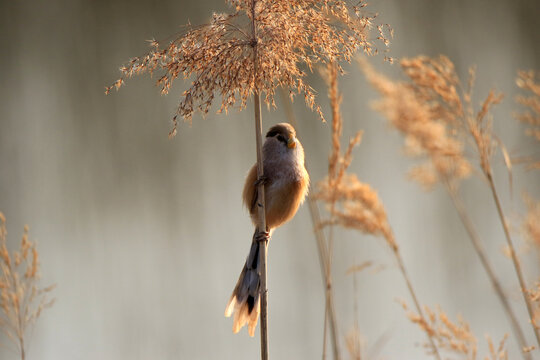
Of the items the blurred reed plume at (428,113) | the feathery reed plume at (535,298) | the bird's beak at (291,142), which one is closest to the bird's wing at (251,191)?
the bird's beak at (291,142)

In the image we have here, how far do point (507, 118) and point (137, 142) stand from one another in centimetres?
227

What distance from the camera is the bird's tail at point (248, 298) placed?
152cm

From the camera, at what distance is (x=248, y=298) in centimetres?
158

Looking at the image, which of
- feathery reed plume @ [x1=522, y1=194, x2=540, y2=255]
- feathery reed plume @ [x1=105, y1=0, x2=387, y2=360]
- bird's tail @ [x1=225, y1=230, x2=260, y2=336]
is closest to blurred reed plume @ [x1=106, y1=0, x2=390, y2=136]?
feathery reed plume @ [x1=105, y1=0, x2=387, y2=360]

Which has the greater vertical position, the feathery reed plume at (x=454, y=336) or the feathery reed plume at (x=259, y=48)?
the feathery reed plume at (x=259, y=48)

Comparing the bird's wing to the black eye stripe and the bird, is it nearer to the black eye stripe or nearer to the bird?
the bird

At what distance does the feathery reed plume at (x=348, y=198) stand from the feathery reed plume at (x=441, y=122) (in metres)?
0.27

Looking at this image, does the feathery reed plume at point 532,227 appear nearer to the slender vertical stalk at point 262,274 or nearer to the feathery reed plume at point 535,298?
the feathery reed plume at point 535,298

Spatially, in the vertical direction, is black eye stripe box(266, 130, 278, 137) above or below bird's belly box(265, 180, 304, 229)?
above

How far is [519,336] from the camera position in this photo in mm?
1537

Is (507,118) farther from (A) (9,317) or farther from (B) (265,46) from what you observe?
(A) (9,317)

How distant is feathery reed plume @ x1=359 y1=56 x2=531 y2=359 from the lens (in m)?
1.67

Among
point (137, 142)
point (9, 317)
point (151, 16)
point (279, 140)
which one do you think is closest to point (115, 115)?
point (137, 142)

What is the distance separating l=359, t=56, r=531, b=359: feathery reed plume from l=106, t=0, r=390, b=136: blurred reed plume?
57 cm
